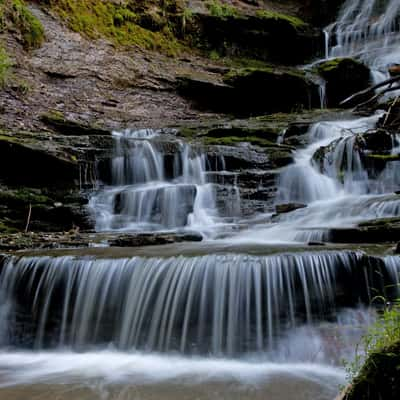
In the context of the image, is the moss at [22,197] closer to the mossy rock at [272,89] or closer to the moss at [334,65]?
the mossy rock at [272,89]

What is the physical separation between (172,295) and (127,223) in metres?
4.08

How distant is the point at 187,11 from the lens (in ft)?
59.8

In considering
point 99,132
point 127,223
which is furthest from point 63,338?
point 99,132

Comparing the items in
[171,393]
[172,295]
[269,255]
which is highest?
[269,255]

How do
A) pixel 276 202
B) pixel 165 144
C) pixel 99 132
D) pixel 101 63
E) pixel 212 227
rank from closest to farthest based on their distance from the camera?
pixel 212 227, pixel 276 202, pixel 165 144, pixel 99 132, pixel 101 63

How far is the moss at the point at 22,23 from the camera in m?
13.0

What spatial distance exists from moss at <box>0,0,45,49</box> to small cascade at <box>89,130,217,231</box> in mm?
5655

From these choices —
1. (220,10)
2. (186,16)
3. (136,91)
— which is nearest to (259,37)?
(220,10)

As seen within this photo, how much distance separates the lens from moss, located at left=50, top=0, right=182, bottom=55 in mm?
14922

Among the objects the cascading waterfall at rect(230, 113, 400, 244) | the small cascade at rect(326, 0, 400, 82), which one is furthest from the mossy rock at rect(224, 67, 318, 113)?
the cascading waterfall at rect(230, 113, 400, 244)

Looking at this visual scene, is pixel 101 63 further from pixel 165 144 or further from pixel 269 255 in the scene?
pixel 269 255

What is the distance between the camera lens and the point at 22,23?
520 inches

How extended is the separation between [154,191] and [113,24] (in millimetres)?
9790

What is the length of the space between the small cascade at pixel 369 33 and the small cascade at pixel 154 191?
991 centimetres
